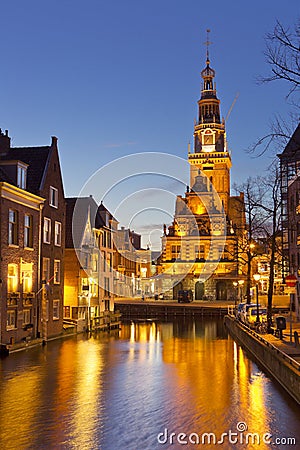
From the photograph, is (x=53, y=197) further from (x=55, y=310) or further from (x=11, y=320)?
(x=11, y=320)

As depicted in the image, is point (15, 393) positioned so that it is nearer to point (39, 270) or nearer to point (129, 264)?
point (39, 270)

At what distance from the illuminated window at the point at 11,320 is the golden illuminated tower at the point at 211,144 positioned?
9577 centimetres

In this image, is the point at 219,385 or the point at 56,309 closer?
the point at 219,385

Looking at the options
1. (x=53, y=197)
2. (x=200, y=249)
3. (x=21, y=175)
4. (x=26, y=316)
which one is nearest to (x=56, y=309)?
(x=26, y=316)

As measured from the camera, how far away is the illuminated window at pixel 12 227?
1344 inches

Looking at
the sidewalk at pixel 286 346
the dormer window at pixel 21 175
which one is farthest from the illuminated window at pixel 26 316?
the sidewalk at pixel 286 346

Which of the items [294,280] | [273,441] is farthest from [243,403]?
[294,280]

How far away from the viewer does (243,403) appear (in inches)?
792

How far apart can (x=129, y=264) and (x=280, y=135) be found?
9836 centimetres

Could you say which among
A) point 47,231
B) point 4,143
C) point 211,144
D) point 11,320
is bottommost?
point 11,320

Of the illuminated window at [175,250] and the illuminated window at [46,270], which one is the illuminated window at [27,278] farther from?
the illuminated window at [175,250]

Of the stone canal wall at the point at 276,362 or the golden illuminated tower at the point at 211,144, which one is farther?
the golden illuminated tower at the point at 211,144

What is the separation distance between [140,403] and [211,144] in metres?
119

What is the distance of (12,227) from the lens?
34.8 m
